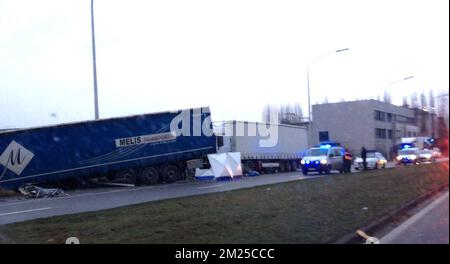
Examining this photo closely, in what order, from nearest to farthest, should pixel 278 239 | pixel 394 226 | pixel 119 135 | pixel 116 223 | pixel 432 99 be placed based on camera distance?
pixel 278 239 < pixel 116 223 < pixel 394 226 < pixel 432 99 < pixel 119 135

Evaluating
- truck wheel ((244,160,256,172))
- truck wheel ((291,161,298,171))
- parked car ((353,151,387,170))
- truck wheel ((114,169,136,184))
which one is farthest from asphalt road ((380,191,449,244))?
truck wheel ((291,161,298,171))

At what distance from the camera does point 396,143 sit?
116ft

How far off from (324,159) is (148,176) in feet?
34.9

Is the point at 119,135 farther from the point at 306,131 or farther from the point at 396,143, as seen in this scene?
the point at 306,131

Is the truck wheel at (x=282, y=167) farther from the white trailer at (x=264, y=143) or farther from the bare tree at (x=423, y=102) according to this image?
the bare tree at (x=423, y=102)

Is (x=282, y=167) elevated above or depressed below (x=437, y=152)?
below

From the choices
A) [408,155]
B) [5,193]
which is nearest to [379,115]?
[408,155]

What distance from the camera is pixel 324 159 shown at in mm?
32781

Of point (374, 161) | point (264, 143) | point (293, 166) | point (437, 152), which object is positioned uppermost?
point (264, 143)

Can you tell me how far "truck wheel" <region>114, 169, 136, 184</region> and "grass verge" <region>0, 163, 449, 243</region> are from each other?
1481cm

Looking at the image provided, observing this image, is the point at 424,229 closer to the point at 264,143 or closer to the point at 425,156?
the point at 425,156

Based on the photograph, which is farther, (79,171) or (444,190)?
(79,171)
